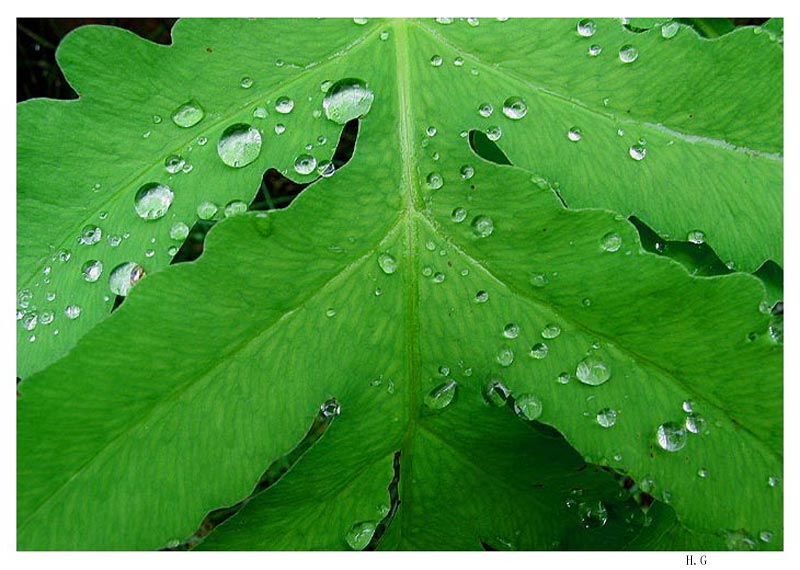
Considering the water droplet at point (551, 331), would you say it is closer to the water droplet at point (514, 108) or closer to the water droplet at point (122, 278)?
the water droplet at point (514, 108)

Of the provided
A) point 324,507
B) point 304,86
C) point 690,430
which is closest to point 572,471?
point 690,430

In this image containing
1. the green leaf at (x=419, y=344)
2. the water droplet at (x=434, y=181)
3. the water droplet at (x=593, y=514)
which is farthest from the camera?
the water droplet at (x=593, y=514)

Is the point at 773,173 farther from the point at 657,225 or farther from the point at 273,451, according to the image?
the point at 273,451

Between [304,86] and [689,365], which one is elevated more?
[304,86]

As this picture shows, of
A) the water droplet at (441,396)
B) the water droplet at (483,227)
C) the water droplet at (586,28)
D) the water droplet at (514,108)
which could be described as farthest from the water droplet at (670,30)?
the water droplet at (441,396)

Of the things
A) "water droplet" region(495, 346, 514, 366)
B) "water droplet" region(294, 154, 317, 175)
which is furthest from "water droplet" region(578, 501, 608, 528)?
"water droplet" region(294, 154, 317, 175)

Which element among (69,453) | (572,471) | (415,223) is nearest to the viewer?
(69,453)
